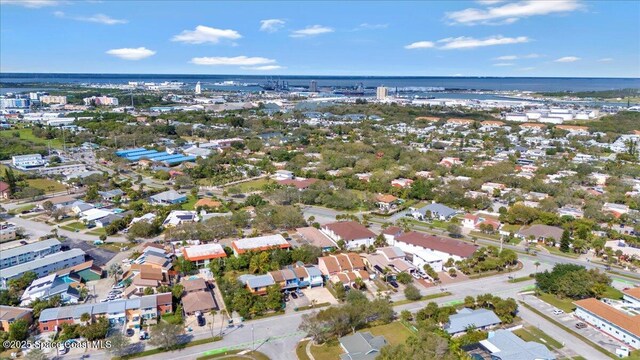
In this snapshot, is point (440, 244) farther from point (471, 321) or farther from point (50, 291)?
point (50, 291)

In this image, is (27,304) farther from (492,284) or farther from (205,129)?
(205,129)

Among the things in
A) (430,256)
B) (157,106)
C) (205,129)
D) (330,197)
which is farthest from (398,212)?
(157,106)

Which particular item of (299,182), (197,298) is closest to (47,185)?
(299,182)

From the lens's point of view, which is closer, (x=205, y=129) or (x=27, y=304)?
(x=27, y=304)

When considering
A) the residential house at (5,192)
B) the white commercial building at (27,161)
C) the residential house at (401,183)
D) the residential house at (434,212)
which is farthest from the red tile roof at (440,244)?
the white commercial building at (27,161)

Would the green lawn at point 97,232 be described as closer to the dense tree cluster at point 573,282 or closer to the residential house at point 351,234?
the residential house at point 351,234

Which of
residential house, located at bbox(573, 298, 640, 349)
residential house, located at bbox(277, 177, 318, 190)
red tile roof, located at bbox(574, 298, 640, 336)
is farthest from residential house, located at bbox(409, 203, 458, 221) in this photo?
Answer: red tile roof, located at bbox(574, 298, 640, 336)

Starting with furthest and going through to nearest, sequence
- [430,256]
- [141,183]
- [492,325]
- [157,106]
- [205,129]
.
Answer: [157,106]
[205,129]
[141,183]
[430,256]
[492,325]
